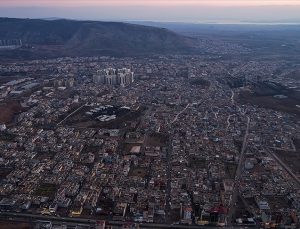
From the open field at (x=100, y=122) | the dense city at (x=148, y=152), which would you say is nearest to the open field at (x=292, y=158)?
the dense city at (x=148, y=152)

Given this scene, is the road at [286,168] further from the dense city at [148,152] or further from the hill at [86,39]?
the hill at [86,39]

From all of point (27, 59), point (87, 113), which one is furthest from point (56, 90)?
point (27, 59)

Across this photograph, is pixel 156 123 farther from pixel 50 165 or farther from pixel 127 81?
pixel 127 81

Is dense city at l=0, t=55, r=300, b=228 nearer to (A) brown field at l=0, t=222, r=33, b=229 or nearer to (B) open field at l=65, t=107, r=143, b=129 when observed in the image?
(B) open field at l=65, t=107, r=143, b=129

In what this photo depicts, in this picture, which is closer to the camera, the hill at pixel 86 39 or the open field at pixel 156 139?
the open field at pixel 156 139

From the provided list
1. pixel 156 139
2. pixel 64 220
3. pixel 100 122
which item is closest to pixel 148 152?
pixel 156 139

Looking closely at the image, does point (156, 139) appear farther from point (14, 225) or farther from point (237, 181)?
point (14, 225)

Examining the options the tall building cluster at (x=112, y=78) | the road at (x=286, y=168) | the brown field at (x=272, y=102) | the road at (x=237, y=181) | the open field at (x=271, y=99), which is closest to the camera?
the road at (x=237, y=181)

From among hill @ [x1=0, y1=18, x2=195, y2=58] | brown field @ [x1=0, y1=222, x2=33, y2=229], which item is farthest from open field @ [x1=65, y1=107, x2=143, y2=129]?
hill @ [x1=0, y1=18, x2=195, y2=58]
